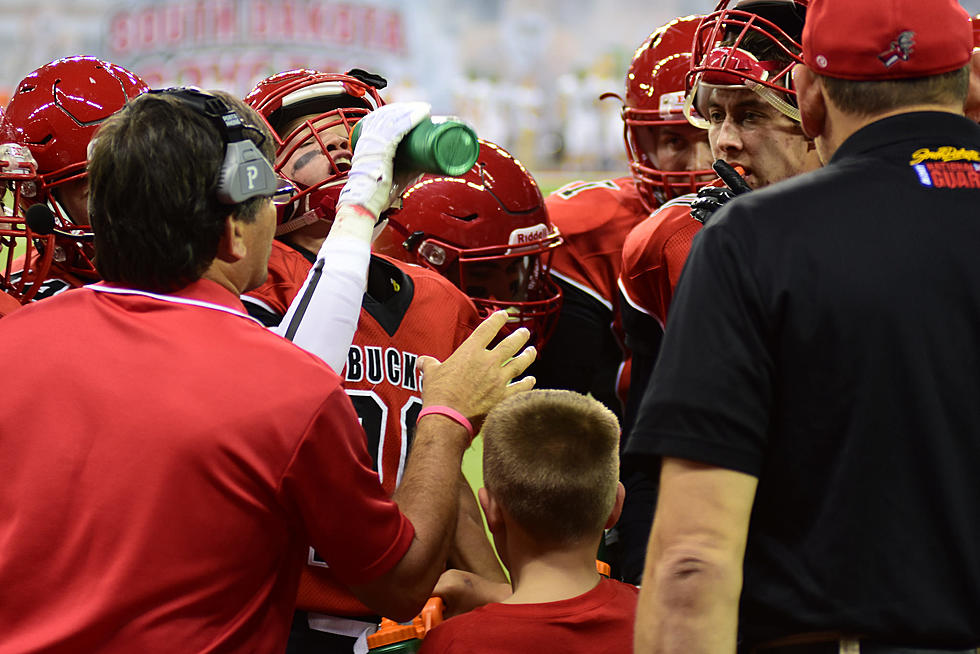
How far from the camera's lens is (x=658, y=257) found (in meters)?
2.65

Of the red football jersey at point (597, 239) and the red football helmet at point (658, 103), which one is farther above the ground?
the red football helmet at point (658, 103)

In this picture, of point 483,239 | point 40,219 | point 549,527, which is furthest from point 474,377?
point 483,239

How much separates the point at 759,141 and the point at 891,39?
1.02 m

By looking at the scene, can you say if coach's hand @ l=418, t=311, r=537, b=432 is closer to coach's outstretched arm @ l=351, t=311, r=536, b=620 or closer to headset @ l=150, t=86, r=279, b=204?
coach's outstretched arm @ l=351, t=311, r=536, b=620

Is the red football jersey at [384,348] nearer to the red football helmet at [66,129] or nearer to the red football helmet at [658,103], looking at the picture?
the red football helmet at [66,129]

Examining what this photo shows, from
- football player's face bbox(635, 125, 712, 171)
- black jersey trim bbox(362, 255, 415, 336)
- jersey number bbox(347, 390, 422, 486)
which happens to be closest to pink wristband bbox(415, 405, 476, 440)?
jersey number bbox(347, 390, 422, 486)

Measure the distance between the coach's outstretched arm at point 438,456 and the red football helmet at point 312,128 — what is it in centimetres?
44

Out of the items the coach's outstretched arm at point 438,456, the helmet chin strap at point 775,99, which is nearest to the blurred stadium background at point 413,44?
the helmet chin strap at point 775,99

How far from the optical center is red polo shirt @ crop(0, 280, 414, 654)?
4.62 ft

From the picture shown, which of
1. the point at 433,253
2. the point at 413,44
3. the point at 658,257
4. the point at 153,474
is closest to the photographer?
the point at 153,474

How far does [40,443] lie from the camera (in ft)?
4.68

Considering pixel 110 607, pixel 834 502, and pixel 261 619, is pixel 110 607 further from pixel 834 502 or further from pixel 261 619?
pixel 834 502

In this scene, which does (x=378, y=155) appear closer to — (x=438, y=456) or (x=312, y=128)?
(x=312, y=128)

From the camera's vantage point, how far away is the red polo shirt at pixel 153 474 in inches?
55.4
